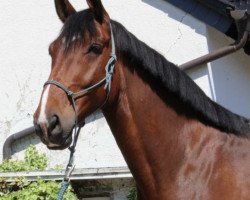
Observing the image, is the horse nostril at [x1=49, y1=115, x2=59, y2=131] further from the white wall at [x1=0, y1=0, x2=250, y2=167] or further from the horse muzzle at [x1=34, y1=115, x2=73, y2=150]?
the white wall at [x1=0, y1=0, x2=250, y2=167]

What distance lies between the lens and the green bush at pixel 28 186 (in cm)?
655

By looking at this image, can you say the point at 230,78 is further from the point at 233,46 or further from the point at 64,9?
the point at 64,9

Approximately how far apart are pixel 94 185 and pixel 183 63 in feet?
5.38

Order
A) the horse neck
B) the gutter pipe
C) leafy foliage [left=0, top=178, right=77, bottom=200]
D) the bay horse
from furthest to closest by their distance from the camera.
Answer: the gutter pipe → leafy foliage [left=0, top=178, right=77, bottom=200] → the horse neck → the bay horse

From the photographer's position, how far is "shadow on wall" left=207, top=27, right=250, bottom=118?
7.18m

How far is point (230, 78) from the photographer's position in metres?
7.46

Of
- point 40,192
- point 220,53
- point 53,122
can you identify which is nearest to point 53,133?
point 53,122

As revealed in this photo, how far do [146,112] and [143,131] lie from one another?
0.11 metres

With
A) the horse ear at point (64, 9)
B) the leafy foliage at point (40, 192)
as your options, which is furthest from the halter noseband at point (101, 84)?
the leafy foliage at point (40, 192)

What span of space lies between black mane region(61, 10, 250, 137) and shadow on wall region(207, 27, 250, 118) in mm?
3168

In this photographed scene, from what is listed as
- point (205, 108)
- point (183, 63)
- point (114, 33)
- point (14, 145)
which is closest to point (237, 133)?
point (205, 108)

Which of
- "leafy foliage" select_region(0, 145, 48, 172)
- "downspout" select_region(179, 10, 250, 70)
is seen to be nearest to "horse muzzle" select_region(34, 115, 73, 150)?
"downspout" select_region(179, 10, 250, 70)

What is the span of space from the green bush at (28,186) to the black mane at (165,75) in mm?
2987

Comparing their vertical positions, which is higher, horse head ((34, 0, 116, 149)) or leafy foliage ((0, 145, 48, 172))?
horse head ((34, 0, 116, 149))
